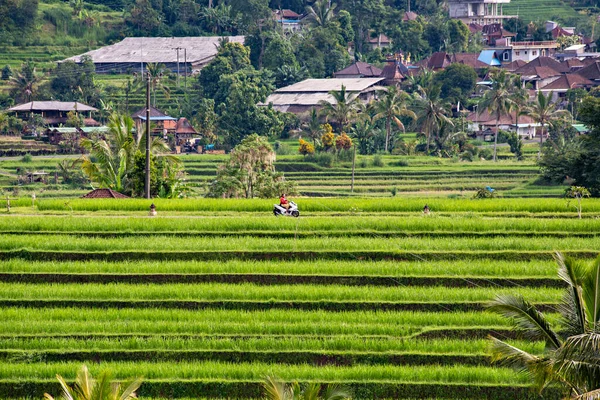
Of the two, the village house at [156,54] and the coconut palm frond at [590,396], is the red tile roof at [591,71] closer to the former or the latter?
the village house at [156,54]

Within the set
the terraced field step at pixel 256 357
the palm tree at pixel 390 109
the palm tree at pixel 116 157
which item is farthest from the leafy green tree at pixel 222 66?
the terraced field step at pixel 256 357

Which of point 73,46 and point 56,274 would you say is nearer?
point 56,274

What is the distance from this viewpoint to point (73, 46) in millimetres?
68125

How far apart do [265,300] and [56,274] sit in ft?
12.2

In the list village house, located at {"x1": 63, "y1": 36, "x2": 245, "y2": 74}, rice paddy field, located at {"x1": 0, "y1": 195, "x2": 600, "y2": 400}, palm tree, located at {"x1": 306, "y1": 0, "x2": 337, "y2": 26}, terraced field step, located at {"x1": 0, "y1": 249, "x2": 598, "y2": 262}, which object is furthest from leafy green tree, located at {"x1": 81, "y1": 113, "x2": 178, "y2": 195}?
palm tree, located at {"x1": 306, "y1": 0, "x2": 337, "y2": 26}

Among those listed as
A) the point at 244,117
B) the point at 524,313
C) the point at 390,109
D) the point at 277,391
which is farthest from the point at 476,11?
the point at 277,391

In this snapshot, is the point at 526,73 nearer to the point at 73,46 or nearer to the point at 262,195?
the point at 73,46

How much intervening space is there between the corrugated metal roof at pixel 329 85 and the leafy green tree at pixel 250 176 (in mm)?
25766

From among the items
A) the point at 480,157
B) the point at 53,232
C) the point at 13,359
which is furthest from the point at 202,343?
the point at 480,157

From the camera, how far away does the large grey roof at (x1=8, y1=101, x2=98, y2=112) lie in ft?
168

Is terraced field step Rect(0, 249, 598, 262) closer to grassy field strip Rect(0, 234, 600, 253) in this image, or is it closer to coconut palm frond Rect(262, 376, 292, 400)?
grassy field strip Rect(0, 234, 600, 253)

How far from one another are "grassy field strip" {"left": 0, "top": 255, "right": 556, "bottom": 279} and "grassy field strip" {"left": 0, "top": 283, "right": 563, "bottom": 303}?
0.44 meters

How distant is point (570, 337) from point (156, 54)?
56159mm

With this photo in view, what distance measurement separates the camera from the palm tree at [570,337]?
36.3ft
